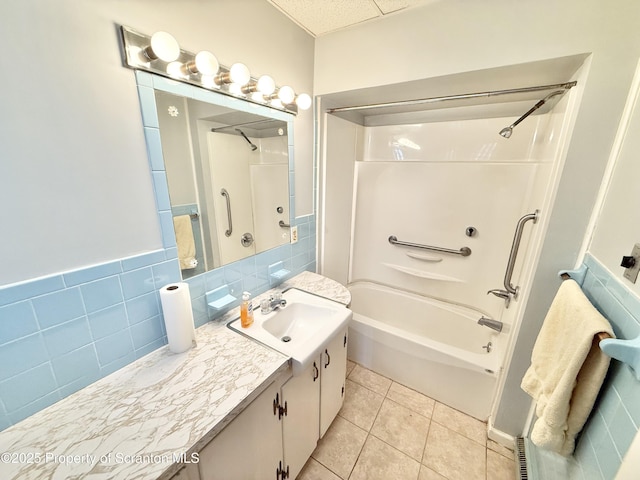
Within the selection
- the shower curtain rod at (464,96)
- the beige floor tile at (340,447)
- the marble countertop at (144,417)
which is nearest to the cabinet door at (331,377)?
the beige floor tile at (340,447)

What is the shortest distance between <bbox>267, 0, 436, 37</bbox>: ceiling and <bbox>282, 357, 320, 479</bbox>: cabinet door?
5.88 feet

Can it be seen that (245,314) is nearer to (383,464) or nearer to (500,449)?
(383,464)

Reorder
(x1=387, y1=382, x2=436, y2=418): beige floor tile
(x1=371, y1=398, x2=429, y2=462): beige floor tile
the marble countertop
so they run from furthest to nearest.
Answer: (x1=387, y1=382, x2=436, y2=418): beige floor tile, (x1=371, y1=398, x2=429, y2=462): beige floor tile, the marble countertop

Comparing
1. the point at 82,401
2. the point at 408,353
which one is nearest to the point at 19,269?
the point at 82,401

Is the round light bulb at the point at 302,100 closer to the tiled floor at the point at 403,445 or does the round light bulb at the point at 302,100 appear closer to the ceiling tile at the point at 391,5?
the ceiling tile at the point at 391,5

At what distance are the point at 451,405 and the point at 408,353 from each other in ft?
1.46

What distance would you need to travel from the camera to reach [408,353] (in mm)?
1777

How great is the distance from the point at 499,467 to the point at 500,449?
0.12 m

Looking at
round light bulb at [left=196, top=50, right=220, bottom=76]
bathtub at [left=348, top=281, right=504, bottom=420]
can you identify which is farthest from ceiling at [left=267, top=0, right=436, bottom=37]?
bathtub at [left=348, top=281, right=504, bottom=420]

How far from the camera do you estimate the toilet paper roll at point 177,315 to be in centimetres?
94

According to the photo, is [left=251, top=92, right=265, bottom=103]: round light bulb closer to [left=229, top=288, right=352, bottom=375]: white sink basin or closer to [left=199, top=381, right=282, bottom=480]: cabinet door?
[left=229, top=288, right=352, bottom=375]: white sink basin

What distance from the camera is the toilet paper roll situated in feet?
3.10

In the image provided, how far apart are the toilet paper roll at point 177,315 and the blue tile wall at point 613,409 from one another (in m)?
1.39

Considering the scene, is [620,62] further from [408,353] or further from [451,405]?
[451,405]
